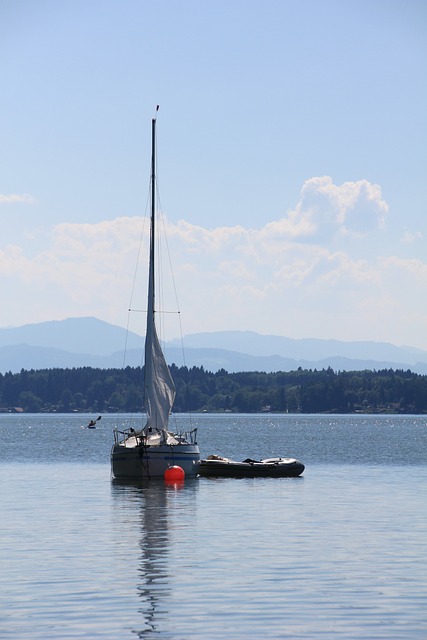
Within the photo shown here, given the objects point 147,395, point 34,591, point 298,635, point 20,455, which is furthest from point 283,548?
point 20,455

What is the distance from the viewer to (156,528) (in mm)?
45062

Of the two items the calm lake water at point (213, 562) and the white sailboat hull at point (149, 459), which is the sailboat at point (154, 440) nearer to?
the white sailboat hull at point (149, 459)

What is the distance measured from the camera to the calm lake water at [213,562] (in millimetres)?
25625

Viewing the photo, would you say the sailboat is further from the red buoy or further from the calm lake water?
the calm lake water

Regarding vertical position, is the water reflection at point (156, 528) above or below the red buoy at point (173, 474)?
below

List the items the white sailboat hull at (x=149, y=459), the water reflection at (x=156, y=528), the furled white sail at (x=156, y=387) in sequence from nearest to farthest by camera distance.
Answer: the water reflection at (x=156, y=528)
the white sailboat hull at (x=149, y=459)
the furled white sail at (x=156, y=387)

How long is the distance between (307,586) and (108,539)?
12126 millimetres

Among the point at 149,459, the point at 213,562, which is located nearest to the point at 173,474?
the point at 149,459

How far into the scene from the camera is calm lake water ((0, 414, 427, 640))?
2562cm

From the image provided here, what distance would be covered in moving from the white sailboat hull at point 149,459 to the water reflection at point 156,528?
0.66 m

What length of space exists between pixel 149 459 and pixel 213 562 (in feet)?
115

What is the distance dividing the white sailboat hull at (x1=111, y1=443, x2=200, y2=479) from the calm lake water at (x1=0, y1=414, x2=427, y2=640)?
1836 millimetres

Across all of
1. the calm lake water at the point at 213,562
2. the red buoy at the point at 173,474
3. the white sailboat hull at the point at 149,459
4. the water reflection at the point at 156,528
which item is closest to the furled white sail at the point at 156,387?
the white sailboat hull at the point at 149,459

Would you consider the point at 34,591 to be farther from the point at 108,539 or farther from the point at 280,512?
the point at 280,512
